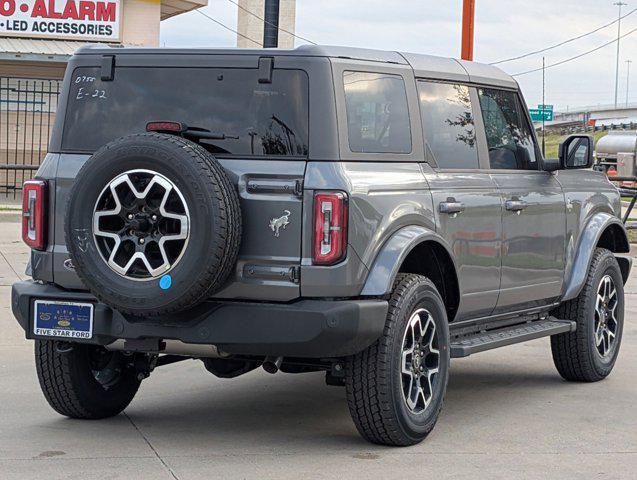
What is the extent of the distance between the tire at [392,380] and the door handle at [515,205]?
1174mm

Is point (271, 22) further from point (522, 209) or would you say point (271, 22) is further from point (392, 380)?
point (392, 380)

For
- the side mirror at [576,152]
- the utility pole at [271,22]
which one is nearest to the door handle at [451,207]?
the side mirror at [576,152]

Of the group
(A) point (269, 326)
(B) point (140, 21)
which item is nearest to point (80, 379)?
(A) point (269, 326)

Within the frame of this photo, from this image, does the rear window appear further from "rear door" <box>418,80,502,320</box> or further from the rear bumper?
"rear door" <box>418,80,502,320</box>

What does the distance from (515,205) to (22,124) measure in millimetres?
20425

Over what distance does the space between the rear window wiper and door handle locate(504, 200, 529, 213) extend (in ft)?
6.52

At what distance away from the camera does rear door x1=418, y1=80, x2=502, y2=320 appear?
6.96 meters

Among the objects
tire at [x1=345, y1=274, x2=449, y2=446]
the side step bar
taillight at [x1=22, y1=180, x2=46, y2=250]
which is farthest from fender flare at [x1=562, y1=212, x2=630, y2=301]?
taillight at [x1=22, y1=180, x2=46, y2=250]

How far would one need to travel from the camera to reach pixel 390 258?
6.26 m

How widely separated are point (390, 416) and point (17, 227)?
1382cm

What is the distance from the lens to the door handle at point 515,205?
754 cm

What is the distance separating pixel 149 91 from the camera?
21.5 feet

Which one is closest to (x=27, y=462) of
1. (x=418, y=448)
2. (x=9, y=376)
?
(x=418, y=448)

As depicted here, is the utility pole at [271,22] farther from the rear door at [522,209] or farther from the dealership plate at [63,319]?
the dealership plate at [63,319]
